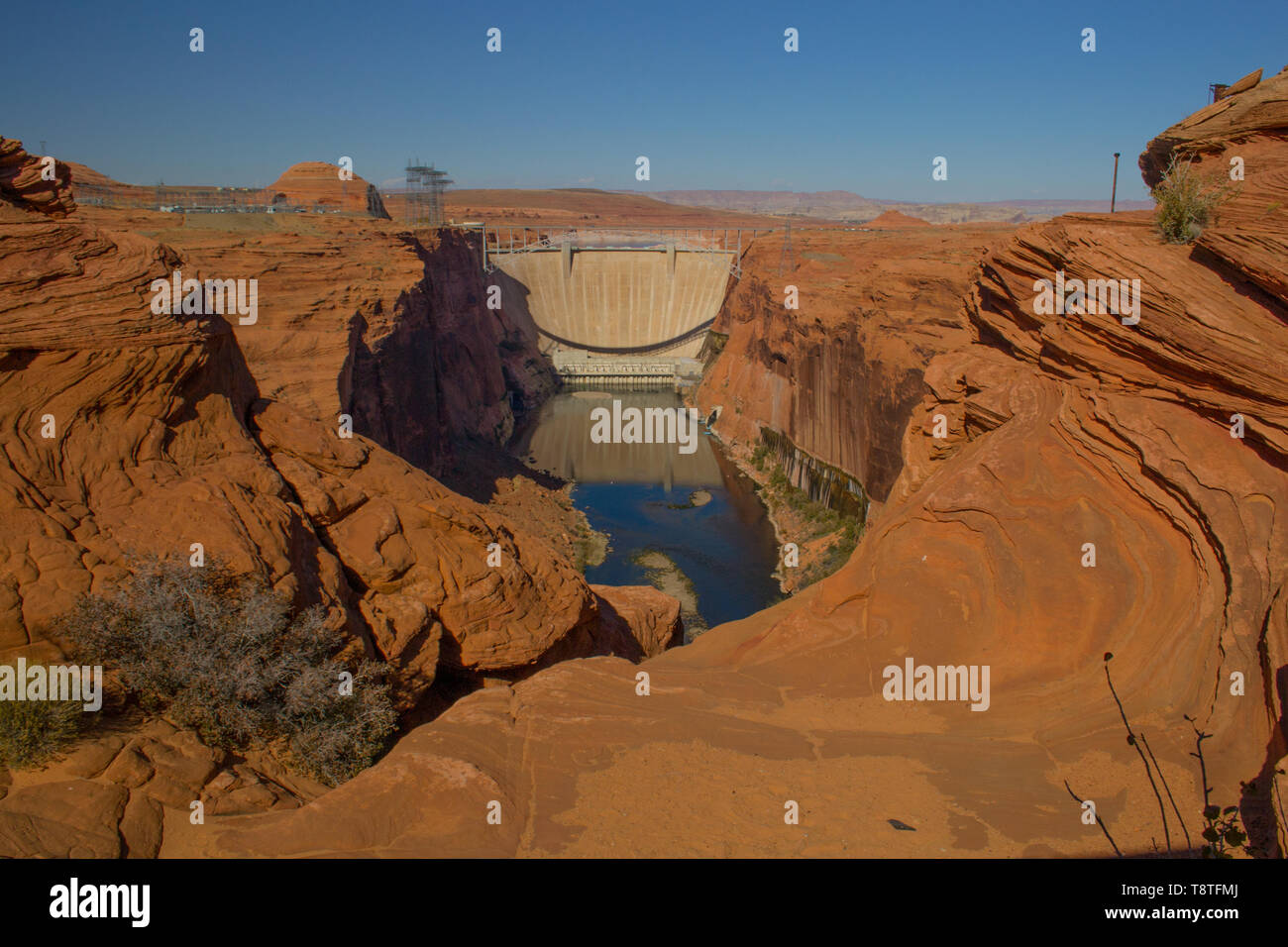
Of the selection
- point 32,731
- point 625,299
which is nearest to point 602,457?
point 625,299

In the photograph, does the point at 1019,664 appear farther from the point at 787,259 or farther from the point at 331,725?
the point at 787,259

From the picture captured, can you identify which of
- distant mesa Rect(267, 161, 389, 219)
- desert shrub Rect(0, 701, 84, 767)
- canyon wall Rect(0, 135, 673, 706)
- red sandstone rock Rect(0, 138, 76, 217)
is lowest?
desert shrub Rect(0, 701, 84, 767)

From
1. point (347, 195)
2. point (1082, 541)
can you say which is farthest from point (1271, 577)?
point (347, 195)

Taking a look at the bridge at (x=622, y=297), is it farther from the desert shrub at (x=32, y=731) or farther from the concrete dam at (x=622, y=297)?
the desert shrub at (x=32, y=731)

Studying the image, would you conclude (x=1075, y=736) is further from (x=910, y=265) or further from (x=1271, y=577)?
(x=910, y=265)

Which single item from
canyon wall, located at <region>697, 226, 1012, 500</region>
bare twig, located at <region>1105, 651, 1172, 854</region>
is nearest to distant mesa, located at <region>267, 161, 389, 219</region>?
canyon wall, located at <region>697, 226, 1012, 500</region>

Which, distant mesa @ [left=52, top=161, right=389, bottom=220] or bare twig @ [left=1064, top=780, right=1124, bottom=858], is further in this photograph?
distant mesa @ [left=52, top=161, right=389, bottom=220]

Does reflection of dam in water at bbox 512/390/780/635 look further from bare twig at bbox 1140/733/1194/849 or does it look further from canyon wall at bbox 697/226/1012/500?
bare twig at bbox 1140/733/1194/849
